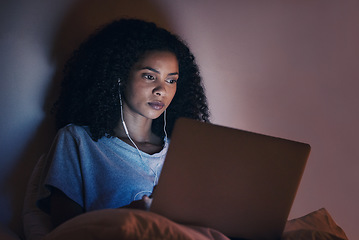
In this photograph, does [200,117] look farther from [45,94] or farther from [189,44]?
[45,94]

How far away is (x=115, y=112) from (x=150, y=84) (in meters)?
0.20

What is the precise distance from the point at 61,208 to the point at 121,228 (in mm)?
603

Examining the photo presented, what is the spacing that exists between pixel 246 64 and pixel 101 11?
Answer: 28.7 inches

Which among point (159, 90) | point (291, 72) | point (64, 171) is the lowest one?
point (64, 171)

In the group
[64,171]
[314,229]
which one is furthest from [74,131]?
[314,229]

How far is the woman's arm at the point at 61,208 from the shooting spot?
4.00 feet

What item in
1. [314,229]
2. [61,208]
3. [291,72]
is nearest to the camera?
[314,229]

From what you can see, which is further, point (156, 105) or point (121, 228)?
point (156, 105)

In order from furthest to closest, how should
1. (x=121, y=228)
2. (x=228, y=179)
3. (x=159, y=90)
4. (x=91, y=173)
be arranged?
(x=159, y=90) → (x=91, y=173) → (x=228, y=179) → (x=121, y=228)

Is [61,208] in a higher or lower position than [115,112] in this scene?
lower

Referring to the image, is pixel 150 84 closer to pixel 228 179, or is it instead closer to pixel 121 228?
pixel 228 179

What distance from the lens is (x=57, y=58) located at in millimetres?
1562

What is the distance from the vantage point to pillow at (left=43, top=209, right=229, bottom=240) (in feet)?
2.31

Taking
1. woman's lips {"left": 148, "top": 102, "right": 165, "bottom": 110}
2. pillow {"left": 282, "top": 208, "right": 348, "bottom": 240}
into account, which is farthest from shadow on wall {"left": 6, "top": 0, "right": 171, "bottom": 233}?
pillow {"left": 282, "top": 208, "right": 348, "bottom": 240}
